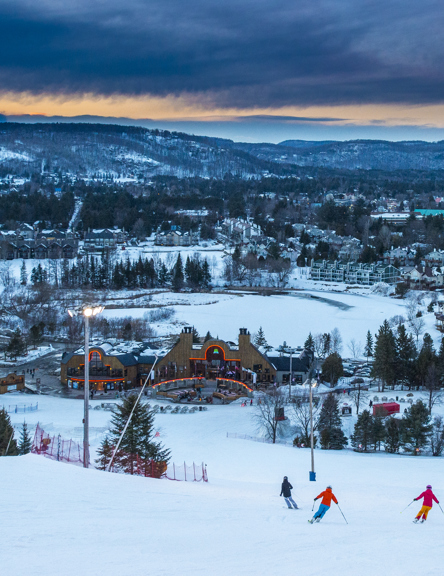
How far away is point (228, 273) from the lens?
209 feet

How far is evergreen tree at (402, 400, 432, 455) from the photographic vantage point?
18328mm

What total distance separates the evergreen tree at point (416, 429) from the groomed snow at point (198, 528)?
16.8 ft

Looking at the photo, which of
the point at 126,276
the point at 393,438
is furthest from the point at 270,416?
the point at 126,276

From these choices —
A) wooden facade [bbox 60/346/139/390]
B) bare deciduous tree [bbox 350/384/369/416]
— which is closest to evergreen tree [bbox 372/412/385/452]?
bare deciduous tree [bbox 350/384/369/416]

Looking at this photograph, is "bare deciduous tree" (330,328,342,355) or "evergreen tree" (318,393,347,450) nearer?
"evergreen tree" (318,393,347,450)

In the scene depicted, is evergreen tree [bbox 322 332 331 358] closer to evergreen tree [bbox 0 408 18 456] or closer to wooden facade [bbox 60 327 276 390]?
wooden facade [bbox 60 327 276 390]

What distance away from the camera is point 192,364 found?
95.5 feet

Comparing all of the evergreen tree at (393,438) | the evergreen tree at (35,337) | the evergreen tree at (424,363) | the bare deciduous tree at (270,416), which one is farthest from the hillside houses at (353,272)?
the evergreen tree at (393,438)

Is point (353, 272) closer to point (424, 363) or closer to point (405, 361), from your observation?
point (405, 361)

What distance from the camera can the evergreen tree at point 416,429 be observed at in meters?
18.3

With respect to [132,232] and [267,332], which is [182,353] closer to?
[267,332]

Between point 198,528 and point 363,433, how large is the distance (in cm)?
1210

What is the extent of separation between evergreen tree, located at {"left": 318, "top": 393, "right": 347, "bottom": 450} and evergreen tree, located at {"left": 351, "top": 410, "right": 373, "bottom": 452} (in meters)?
0.43

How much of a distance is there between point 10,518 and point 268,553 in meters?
3.26
